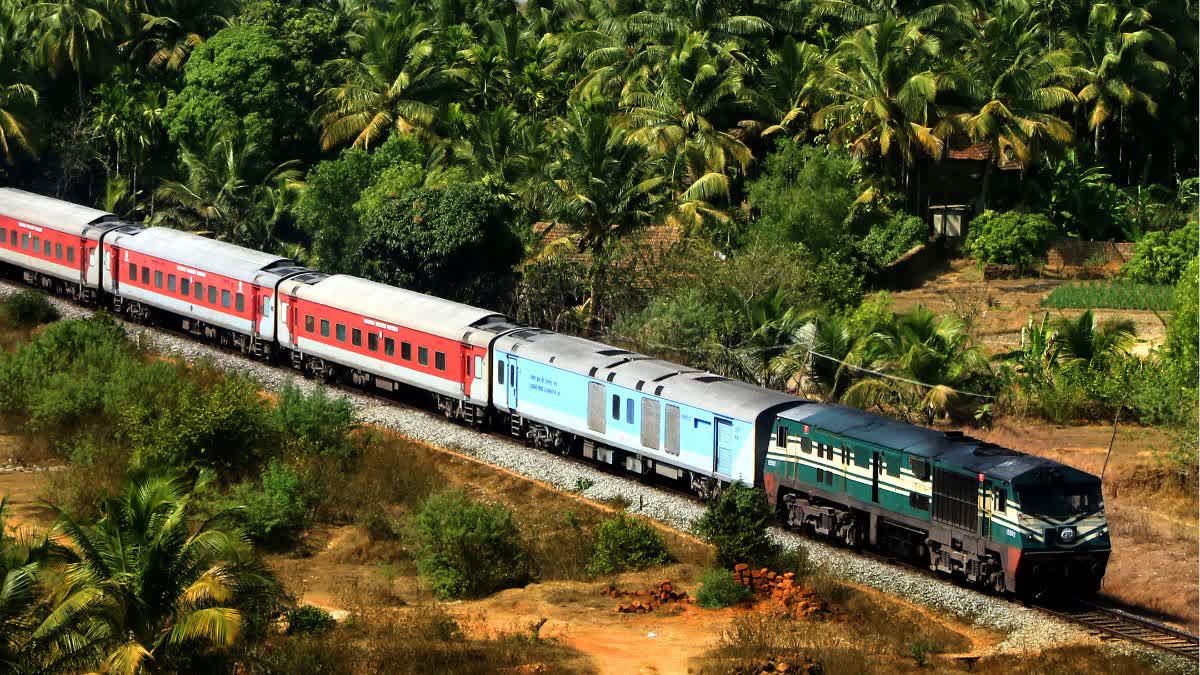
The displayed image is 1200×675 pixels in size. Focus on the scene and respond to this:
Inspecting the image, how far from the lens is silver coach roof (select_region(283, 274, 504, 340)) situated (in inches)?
1606

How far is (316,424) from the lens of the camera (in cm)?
3734

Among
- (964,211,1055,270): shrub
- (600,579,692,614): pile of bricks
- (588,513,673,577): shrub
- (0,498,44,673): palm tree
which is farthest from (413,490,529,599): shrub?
(964,211,1055,270): shrub

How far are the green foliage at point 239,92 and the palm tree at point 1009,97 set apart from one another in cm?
2959

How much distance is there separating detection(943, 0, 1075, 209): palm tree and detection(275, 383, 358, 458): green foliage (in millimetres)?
28396

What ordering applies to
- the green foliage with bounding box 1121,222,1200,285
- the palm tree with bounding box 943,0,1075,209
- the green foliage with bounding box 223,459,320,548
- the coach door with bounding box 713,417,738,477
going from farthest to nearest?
1. the palm tree with bounding box 943,0,1075,209
2. the green foliage with bounding box 1121,222,1200,285
3. the coach door with bounding box 713,417,738,477
4. the green foliage with bounding box 223,459,320,548

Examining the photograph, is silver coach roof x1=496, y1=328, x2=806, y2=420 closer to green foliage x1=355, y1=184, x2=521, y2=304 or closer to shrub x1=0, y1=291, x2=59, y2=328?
green foliage x1=355, y1=184, x2=521, y2=304

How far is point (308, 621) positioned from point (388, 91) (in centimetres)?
4321

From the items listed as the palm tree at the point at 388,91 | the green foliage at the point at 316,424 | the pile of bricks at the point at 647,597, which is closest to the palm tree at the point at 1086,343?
the pile of bricks at the point at 647,597

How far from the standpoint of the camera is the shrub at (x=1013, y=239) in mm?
58375

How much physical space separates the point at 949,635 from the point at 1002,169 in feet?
140

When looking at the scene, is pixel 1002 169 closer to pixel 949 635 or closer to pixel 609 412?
pixel 609 412

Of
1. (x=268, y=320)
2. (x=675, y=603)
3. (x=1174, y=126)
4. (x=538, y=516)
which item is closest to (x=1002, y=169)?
(x=1174, y=126)

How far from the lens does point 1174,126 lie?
69688 millimetres

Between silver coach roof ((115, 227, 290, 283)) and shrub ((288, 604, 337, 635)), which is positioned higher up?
silver coach roof ((115, 227, 290, 283))
